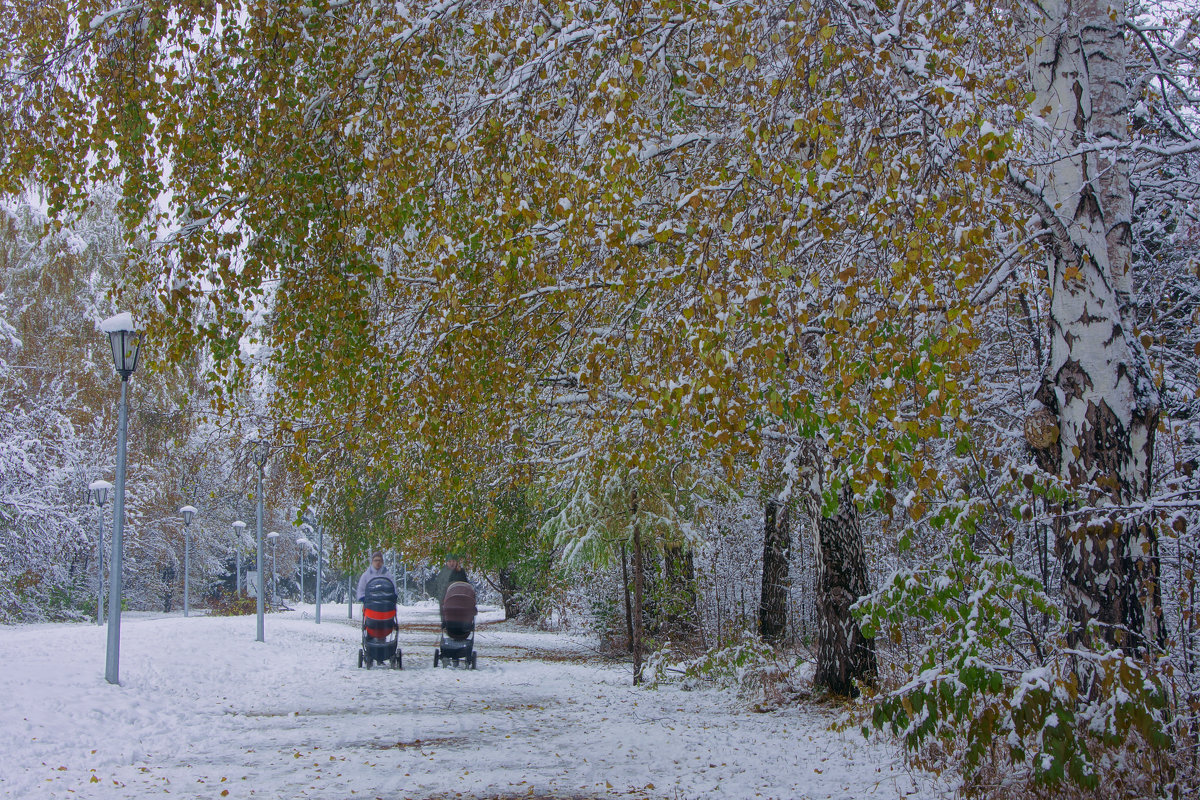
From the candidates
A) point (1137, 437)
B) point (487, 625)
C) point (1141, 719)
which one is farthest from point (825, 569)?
point (487, 625)

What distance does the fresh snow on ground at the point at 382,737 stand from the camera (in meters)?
6.53

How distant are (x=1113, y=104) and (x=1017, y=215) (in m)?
0.91

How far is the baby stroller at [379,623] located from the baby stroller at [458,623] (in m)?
0.81

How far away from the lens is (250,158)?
572 cm

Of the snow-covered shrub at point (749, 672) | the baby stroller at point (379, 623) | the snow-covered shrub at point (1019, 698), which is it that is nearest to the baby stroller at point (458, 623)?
the baby stroller at point (379, 623)

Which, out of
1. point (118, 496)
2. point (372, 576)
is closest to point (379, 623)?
point (372, 576)

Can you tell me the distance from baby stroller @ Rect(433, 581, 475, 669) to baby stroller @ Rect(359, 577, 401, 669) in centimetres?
81

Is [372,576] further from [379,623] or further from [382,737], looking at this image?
[382,737]

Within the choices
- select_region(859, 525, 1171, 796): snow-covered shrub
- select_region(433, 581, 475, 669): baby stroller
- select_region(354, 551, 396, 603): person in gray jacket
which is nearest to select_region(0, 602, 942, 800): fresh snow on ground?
select_region(433, 581, 475, 669): baby stroller

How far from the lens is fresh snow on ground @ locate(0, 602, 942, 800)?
6527mm

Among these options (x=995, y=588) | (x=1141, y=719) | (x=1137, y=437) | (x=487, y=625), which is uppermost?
(x=1137, y=437)

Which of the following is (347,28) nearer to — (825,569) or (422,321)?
(422,321)

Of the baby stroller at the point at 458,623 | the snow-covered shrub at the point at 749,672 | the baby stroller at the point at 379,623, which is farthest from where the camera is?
the baby stroller at the point at 458,623

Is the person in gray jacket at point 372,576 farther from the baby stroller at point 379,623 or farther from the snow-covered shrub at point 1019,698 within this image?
the snow-covered shrub at point 1019,698
